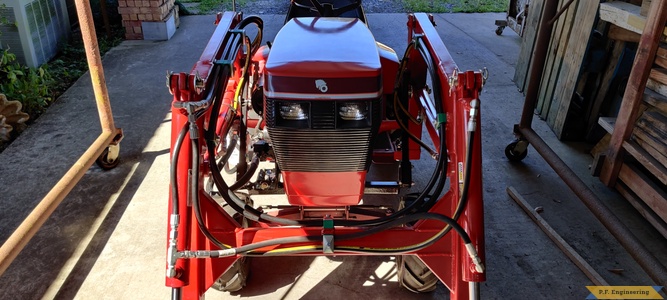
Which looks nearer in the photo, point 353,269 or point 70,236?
point 353,269

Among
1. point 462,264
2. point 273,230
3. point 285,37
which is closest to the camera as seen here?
point 462,264

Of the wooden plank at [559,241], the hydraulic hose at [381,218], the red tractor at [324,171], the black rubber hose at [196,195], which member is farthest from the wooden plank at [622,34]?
the black rubber hose at [196,195]

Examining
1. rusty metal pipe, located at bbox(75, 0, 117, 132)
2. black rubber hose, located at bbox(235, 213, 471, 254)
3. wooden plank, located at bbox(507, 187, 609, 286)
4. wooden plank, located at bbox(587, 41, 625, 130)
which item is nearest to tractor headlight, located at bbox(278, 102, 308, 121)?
black rubber hose, located at bbox(235, 213, 471, 254)

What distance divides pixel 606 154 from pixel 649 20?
0.86m

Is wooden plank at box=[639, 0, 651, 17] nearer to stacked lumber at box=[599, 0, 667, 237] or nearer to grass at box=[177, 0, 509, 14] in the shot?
stacked lumber at box=[599, 0, 667, 237]

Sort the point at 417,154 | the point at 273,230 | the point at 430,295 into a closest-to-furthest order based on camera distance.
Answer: the point at 273,230, the point at 430,295, the point at 417,154

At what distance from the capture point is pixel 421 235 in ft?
6.50

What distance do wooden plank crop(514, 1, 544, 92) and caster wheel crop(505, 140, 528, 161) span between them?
1526mm

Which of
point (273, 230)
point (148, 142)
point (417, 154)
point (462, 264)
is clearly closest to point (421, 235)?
point (462, 264)

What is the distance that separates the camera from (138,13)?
6.71 metres

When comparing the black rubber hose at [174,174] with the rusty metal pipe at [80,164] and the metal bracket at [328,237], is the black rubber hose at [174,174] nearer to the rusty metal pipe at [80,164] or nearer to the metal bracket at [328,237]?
the metal bracket at [328,237]

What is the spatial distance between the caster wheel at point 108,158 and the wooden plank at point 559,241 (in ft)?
8.87

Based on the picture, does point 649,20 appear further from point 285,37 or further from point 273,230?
point 273,230

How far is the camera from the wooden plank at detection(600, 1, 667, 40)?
3.11m
